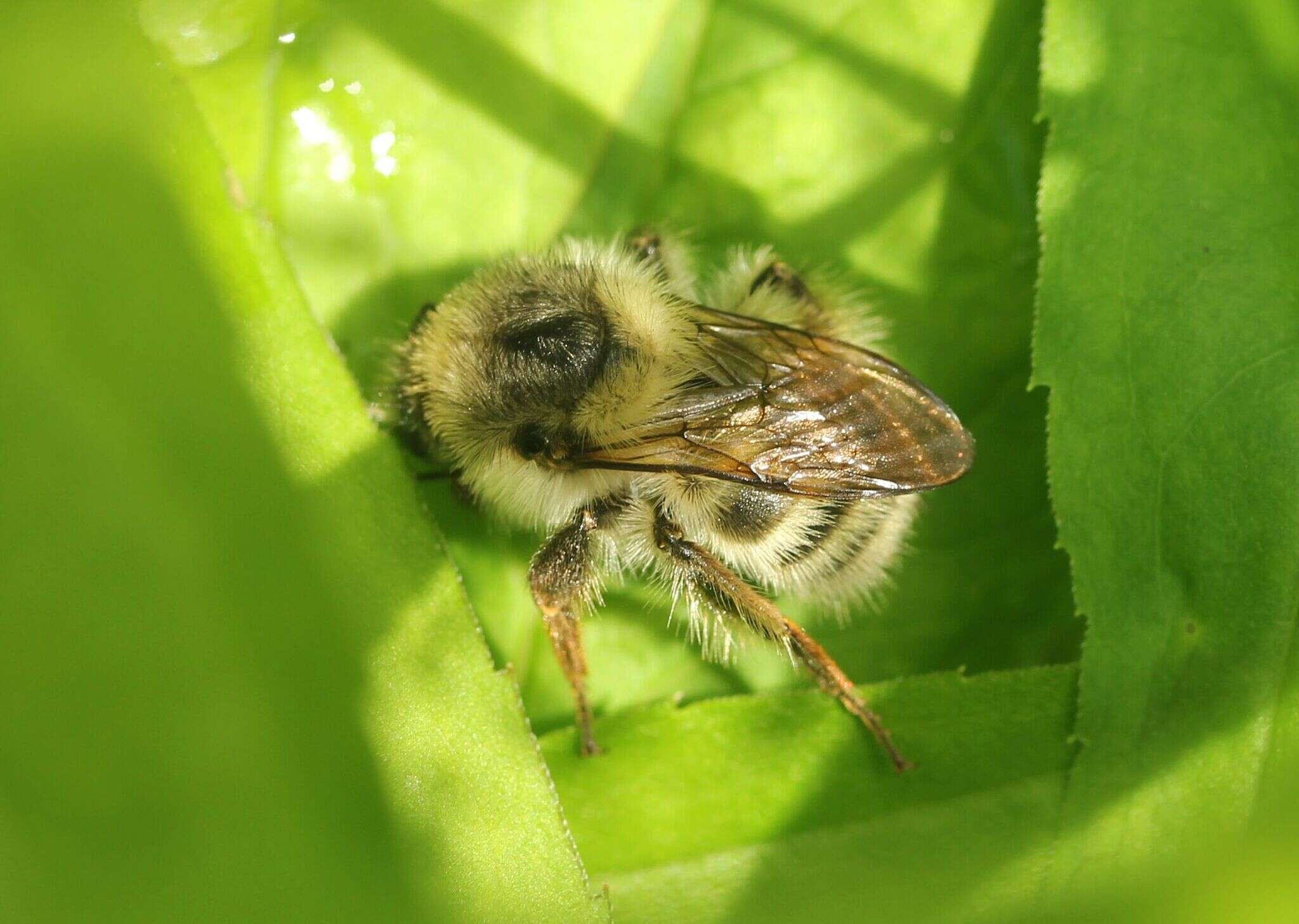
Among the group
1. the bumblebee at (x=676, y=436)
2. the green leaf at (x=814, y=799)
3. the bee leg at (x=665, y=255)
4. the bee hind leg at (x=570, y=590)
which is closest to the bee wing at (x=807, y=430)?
the bumblebee at (x=676, y=436)

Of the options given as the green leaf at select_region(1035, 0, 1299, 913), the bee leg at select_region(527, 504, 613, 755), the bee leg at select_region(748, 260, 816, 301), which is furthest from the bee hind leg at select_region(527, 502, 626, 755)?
the green leaf at select_region(1035, 0, 1299, 913)

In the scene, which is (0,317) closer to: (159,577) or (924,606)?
(159,577)

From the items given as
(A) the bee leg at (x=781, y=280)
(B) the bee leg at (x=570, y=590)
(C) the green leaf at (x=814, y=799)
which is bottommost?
(C) the green leaf at (x=814, y=799)

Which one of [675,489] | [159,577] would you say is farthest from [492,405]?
[159,577]

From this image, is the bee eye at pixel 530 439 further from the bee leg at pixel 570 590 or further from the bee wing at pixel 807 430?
the bee leg at pixel 570 590

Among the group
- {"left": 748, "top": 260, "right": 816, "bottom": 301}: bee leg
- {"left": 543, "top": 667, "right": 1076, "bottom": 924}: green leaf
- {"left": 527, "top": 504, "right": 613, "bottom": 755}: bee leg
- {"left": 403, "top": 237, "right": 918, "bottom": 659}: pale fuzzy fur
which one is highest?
{"left": 748, "top": 260, "right": 816, "bottom": 301}: bee leg

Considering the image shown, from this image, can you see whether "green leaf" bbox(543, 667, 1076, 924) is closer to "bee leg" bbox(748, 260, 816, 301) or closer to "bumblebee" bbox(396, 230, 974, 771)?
"bumblebee" bbox(396, 230, 974, 771)
